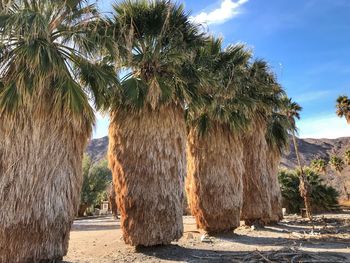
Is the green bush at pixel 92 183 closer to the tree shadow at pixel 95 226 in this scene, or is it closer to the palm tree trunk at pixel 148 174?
the tree shadow at pixel 95 226

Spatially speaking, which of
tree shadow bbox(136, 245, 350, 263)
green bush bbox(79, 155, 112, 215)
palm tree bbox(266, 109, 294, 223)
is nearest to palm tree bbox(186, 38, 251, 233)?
tree shadow bbox(136, 245, 350, 263)

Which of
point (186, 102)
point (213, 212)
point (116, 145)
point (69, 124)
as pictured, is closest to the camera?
point (69, 124)

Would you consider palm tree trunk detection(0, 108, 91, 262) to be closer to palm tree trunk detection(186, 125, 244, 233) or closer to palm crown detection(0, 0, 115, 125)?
palm crown detection(0, 0, 115, 125)

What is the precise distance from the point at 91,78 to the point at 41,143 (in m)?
2.33

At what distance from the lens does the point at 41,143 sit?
9.80 metres

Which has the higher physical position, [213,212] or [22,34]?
[22,34]

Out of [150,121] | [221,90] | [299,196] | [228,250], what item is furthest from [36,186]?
[299,196]

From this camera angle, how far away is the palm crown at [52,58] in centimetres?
930

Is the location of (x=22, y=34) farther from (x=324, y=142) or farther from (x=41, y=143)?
(x=324, y=142)

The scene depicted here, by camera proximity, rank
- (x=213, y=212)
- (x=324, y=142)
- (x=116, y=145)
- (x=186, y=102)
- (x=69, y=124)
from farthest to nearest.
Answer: (x=324, y=142) < (x=213, y=212) < (x=186, y=102) < (x=116, y=145) < (x=69, y=124)

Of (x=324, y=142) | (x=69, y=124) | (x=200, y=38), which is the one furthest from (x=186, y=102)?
(x=324, y=142)

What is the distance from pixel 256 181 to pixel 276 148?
4024 millimetres

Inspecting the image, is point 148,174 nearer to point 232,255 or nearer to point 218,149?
point 232,255

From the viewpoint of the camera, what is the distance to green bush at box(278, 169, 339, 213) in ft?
117
